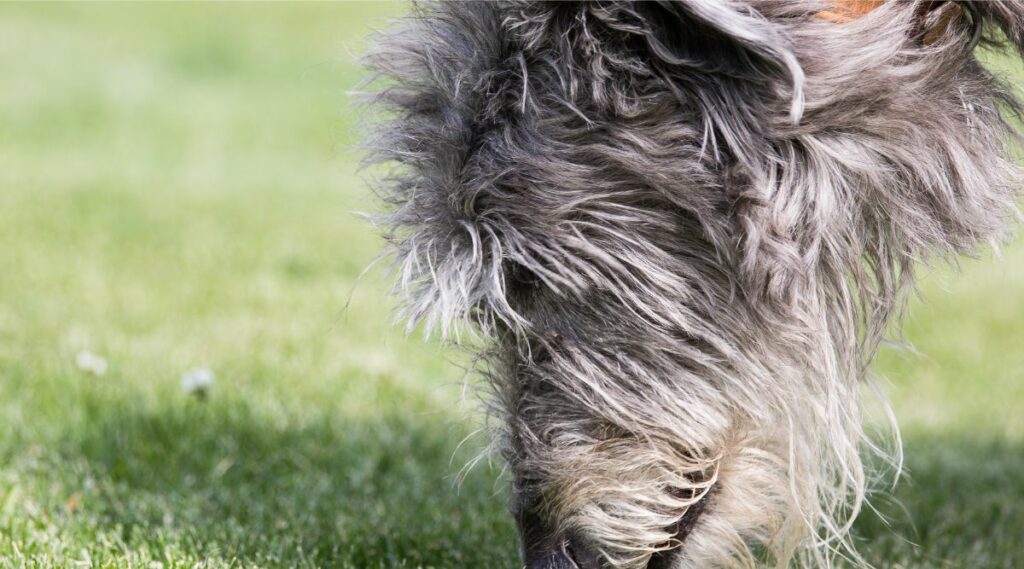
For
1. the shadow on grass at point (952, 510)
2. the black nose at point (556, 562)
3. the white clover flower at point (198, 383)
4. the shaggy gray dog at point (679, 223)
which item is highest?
the shaggy gray dog at point (679, 223)

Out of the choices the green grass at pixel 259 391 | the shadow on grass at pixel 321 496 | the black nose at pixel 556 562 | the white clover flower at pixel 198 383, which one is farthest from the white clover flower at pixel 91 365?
the black nose at pixel 556 562

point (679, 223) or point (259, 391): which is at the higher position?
point (679, 223)

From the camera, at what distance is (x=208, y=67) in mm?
16297

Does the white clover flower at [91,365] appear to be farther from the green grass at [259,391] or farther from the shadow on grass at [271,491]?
the shadow on grass at [271,491]

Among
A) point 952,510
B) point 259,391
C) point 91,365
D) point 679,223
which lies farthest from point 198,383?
point 952,510

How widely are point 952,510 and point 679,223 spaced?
2.31 metres

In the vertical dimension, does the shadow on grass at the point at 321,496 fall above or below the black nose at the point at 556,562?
below

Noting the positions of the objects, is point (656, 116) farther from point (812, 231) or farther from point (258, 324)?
point (258, 324)

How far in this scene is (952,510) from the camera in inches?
175

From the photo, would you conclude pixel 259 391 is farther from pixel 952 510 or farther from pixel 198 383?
pixel 952 510

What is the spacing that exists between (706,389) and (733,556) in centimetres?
42

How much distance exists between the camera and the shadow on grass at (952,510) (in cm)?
388

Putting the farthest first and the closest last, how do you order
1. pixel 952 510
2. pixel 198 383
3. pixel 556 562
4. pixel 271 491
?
pixel 198 383, pixel 952 510, pixel 271 491, pixel 556 562

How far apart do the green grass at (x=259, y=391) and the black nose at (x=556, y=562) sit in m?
0.57
